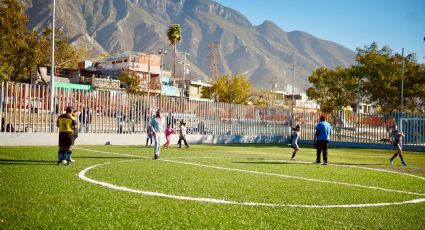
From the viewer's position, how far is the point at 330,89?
62594mm

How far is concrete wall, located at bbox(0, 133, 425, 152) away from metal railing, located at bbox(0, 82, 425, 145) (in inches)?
15.5

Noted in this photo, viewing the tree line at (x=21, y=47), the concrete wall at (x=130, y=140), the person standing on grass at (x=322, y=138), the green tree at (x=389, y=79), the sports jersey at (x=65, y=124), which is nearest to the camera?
the sports jersey at (x=65, y=124)

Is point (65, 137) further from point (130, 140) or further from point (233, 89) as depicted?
point (233, 89)

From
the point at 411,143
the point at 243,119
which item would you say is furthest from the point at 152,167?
the point at 411,143

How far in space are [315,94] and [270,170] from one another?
54105 mm

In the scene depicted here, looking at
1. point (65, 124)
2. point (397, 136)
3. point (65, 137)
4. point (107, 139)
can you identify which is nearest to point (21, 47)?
point (107, 139)

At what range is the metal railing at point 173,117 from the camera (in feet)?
72.1

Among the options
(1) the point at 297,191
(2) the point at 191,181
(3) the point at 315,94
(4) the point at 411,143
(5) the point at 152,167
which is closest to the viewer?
(1) the point at 297,191

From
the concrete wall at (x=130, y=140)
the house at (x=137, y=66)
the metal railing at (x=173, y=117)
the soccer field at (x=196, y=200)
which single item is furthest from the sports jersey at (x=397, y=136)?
the house at (x=137, y=66)

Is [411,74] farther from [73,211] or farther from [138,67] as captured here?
[138,67]

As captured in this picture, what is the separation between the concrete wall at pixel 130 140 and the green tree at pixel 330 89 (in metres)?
23.0

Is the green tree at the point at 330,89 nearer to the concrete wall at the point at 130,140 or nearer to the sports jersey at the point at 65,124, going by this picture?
the concrete wall at the point at 130,140

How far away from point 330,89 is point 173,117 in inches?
1548

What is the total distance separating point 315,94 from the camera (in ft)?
215
